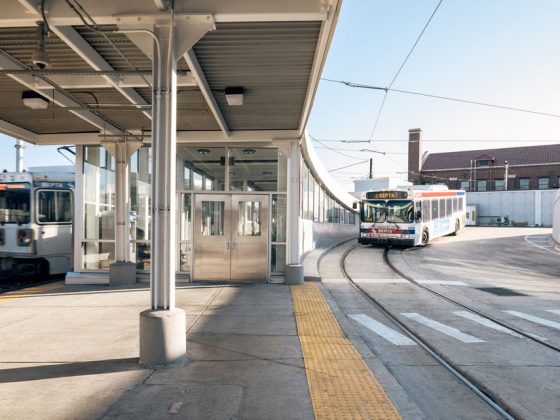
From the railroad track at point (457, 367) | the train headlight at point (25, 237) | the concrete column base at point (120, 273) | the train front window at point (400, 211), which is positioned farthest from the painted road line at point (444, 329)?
the train front window at point (400, 211)

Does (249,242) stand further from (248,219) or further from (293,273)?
(293,273)

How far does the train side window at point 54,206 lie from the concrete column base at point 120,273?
3.57 m

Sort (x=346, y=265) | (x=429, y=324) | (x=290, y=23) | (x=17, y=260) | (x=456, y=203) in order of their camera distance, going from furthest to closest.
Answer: (x=456, y=203) < (x=346, y=265) < (x=17, y=260) < (x=429, y=324) < (x=290, y=23)

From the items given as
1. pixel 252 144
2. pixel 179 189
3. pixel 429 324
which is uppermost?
pixel 252 144

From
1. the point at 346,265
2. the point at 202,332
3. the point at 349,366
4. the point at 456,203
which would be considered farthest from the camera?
the point at 456,203

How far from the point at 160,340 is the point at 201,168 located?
7.67m

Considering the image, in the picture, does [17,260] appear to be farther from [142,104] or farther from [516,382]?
[516,382]

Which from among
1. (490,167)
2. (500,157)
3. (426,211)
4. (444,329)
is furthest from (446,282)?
(500,157)

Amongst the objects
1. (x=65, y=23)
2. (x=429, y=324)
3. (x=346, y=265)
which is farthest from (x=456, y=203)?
(x=65, y=23)

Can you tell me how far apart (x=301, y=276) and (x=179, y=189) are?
13.4 ft

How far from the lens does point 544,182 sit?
193 feet

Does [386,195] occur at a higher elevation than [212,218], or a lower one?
higher

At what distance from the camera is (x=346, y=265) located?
1647cm

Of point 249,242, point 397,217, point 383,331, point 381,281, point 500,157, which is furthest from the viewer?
point 500,157
